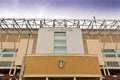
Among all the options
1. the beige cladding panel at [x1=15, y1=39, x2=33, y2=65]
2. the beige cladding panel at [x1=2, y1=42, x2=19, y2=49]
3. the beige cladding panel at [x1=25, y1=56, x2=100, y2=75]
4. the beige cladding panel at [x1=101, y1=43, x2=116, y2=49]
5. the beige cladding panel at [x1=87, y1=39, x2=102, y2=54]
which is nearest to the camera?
the beige cladding panel at [x1=25, y1=56, x2=100, y2=75]

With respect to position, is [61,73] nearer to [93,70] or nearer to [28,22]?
Answer: [93,70]

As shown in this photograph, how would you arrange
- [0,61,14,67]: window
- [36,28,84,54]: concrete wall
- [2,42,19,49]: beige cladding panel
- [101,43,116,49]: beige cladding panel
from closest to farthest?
[0,61,14,67]: window < [36,28,84,54]: concrete wall < [2,42,19,49]: beige cladding panel < [101,43,116,49]: beige cladding panel

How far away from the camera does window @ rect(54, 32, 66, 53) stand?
43809mm

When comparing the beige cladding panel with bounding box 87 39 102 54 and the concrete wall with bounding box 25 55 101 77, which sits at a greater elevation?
the beige cladding panel with bounding box 87 39 102 54

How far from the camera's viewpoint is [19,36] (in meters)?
49.6

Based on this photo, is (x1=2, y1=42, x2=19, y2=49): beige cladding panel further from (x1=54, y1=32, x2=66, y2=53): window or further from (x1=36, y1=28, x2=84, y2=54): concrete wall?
(x1=54, y1=32, x2=66, y2=53): window

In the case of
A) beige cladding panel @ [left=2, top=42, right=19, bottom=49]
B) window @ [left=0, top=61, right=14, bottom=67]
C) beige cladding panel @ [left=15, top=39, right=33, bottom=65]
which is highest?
beige cladding panel @ [left=2, top=42, right=19, bottom=49]

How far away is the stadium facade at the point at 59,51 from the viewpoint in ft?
112

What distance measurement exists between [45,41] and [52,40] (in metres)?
1.64

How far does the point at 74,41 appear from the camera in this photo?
45688mm

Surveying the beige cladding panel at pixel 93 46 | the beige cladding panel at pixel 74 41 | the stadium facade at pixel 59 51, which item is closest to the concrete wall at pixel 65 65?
the stadium facade at pixel 59 51

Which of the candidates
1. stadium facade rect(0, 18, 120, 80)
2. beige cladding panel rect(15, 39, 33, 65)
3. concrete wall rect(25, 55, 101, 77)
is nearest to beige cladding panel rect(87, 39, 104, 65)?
stadium facade rect(0, 18, 120, 80)

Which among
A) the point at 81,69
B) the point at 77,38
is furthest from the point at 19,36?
the point at 81,69

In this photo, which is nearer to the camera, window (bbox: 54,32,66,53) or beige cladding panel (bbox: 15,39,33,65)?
beige cladding panel (bbox: 15,39,33,65)
